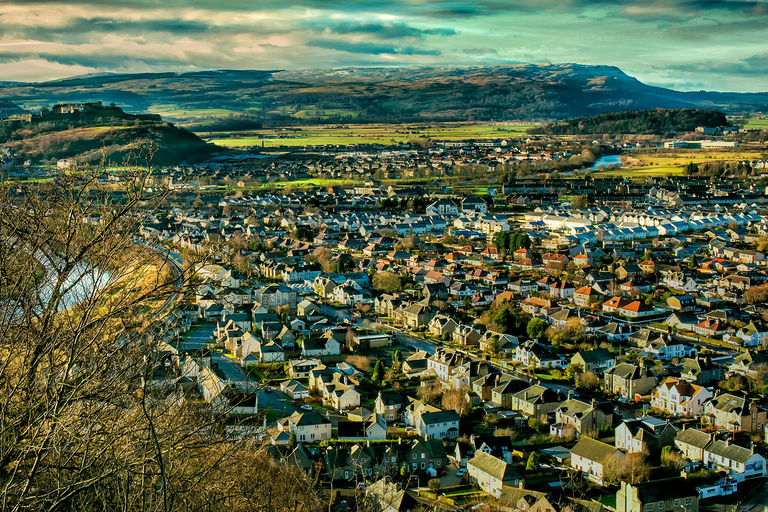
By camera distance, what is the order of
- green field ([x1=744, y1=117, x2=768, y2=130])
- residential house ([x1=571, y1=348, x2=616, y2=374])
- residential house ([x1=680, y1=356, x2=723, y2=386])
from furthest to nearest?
green field ([x1=744, y1=117, x2=768, y2=130]), residential house ([x1=571, y1=348, x2=616, y2=374]), residential house ([x1=680, y1=356, x2=723, y2=386])

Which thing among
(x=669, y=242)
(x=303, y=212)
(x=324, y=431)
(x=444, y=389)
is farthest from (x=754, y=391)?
(x=303, y=212)

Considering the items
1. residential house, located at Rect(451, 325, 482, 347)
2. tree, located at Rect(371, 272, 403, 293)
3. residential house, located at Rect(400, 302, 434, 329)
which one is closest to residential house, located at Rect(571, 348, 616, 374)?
residential house, located at Rect(451, 325, 482, 347)

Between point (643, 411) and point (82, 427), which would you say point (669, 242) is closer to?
point (643, 411)

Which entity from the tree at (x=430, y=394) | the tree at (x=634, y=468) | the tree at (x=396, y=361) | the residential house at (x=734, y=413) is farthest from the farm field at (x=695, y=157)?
the tree at (x=634, y=468)

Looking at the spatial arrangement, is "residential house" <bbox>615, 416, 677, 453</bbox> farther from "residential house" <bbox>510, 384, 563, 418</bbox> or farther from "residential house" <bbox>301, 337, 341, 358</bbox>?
"residential house" <bbox>301, 337, 341, 358</bbox>

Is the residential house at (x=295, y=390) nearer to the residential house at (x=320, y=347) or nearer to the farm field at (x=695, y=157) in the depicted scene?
the residential house at (x=320, y=347)

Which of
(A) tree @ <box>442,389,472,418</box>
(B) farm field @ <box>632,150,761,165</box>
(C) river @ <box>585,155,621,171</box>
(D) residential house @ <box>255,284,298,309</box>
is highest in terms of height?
(B) farm field @ <box>632,150,761,165</box>

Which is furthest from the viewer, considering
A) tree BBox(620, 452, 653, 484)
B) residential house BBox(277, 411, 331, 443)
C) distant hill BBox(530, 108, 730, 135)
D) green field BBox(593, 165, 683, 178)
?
distant hill BBox(530, 108, 730, 135)
